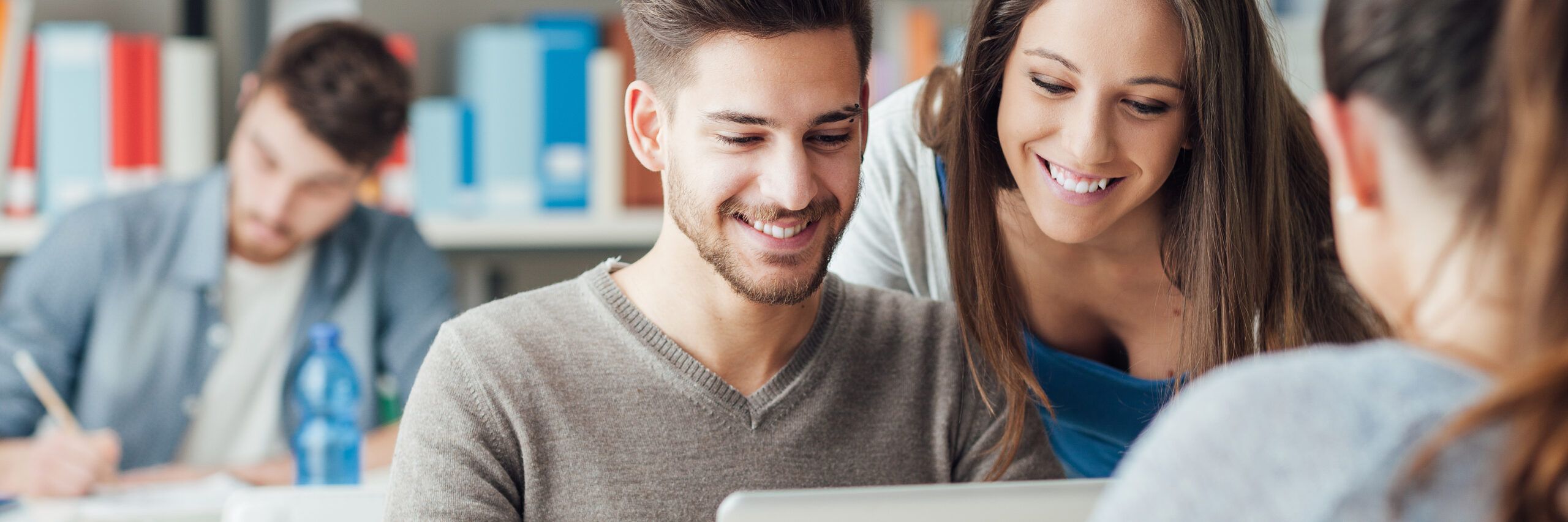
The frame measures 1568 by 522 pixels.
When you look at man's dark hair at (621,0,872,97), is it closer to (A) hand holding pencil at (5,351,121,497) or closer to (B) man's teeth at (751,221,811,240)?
(B) man's teeth at (751,221,811,240)

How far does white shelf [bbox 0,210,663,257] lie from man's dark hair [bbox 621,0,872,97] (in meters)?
1.27

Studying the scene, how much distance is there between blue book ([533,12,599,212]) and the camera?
244 cm

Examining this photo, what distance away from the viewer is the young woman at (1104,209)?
3.92ft

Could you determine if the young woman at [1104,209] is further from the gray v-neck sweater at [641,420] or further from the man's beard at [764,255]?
the man's beard at [764,255]

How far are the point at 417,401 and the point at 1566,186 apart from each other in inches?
35.5

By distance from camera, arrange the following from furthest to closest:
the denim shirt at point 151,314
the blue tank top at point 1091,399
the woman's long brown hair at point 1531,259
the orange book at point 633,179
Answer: the orange book at point 633,179 → the denim shirt at point 151,314 → the blue tank top at point 1091,399 → the woman's long brown hair at point 1531,259

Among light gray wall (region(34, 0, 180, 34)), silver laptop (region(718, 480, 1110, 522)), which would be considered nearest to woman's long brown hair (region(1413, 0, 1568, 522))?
silver laptop (region(718, 480, 1110, 522))

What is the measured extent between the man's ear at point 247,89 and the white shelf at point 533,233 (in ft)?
1.28

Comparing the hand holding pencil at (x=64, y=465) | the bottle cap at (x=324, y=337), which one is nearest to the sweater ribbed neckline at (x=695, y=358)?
the bottle cap at (x=324, y=337)

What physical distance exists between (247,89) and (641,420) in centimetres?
146

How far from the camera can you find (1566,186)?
1.80ft

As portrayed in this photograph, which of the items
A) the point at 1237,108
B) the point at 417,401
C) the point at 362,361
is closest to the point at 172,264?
the point at 362,361

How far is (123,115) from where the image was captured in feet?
Answer: 7.30

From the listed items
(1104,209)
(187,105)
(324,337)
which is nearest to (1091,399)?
(1104,209)
